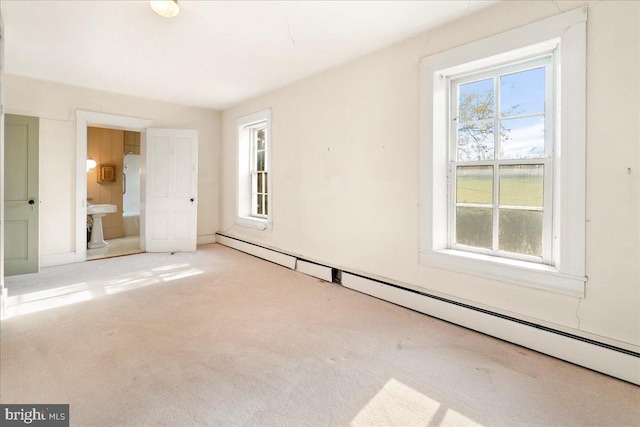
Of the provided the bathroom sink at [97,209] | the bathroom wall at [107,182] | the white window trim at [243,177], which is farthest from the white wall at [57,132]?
the bathroom wall at [107,182]

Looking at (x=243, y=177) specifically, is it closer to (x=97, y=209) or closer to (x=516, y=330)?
(x=97, y=209)

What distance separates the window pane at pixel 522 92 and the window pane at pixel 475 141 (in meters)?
0.18

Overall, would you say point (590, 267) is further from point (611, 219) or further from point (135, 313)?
point (135, 313)

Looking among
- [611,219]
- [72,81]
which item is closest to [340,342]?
[611,219]

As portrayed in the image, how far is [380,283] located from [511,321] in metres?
1.21

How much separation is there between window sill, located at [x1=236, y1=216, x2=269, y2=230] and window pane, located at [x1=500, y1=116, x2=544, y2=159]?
3.45 m

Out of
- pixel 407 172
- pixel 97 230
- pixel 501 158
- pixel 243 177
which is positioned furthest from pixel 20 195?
pixel 501 158

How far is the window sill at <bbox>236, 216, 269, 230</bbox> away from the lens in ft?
16.5

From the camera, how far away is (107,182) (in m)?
6.59

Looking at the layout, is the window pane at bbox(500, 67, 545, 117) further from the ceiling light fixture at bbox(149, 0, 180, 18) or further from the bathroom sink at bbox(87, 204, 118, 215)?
the bathroom sink at bbox(87, 204, 118, 215)

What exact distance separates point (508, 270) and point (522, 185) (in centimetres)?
69

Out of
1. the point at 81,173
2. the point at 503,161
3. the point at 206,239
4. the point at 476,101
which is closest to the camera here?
the point at 503,161

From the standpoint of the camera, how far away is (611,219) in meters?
1.97

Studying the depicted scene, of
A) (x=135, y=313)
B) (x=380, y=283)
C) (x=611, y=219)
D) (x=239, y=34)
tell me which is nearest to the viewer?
(x=611, y=219)
